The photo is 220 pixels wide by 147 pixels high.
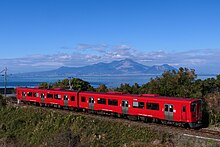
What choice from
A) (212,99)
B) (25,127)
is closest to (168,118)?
(212,99)

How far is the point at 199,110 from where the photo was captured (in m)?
26.7

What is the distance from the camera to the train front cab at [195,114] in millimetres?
26047

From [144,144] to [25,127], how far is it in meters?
16.8

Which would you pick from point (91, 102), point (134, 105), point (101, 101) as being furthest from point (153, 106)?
point (91, 102)

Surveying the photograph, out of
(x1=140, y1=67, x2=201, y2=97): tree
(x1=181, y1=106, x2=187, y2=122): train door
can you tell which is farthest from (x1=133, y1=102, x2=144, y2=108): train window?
(x1=140, y1=67, x2=201, y2=97): tree

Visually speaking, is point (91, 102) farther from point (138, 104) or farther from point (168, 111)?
point (168, 111)

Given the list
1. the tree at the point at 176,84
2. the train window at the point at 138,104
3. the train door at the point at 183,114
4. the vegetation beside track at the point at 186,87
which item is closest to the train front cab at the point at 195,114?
the train door at the point at 183,114

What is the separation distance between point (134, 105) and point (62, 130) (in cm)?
686

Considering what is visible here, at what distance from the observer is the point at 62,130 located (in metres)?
30.1

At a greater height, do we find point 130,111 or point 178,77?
point 178,77

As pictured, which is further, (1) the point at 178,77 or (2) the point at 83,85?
(2) the point at 83,85

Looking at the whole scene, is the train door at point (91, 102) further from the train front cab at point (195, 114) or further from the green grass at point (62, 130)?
the train front cab at point (195, 114)

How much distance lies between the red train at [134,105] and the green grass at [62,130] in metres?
2.33

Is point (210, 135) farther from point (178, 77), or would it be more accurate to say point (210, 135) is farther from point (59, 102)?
point (59, 102)
